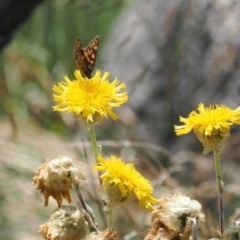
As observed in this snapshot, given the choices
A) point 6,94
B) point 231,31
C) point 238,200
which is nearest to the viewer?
point 238,200

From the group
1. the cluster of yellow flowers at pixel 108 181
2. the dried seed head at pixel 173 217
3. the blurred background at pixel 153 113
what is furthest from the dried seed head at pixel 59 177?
the blurred background at pixel 153 113

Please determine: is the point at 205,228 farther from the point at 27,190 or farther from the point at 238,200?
the point at 27,190

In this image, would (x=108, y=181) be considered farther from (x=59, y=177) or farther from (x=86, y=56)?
(x=86, y=56)

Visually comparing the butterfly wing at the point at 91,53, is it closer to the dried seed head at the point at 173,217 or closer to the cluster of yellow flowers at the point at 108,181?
the cluster of yellow flowers at the point at 108,181

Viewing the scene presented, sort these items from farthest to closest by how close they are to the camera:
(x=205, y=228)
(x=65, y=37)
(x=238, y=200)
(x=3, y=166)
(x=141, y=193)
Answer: (x=65, y=37) < (x=3, y=166) < (x=238, y=200) < (x=205, y=228) < (x=141, y=193)

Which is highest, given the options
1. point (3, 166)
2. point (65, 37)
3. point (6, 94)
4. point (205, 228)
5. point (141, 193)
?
point (65, 37)

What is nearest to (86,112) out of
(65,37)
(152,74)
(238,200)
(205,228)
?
(205,228)

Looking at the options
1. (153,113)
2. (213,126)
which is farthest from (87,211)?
(153,113)
